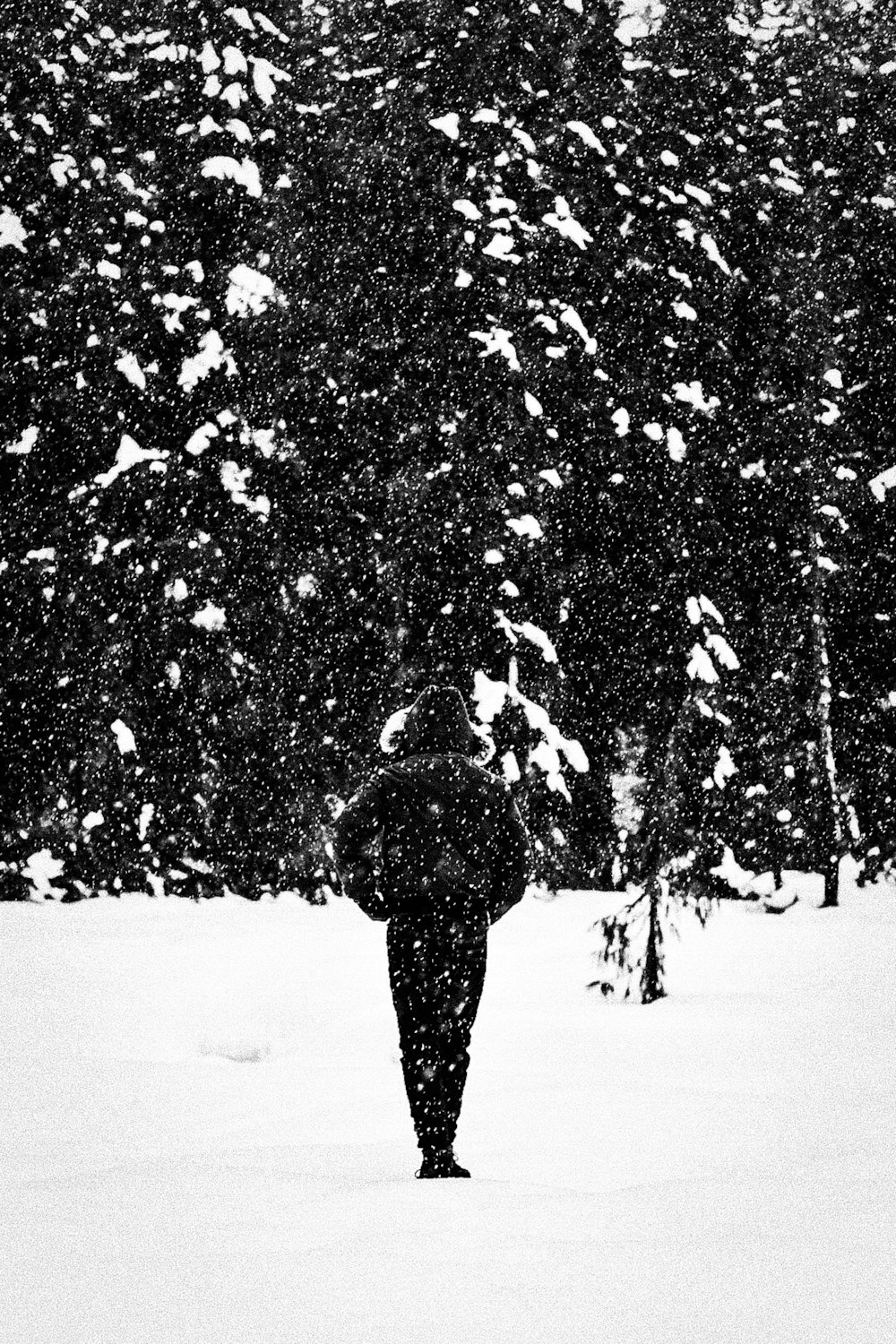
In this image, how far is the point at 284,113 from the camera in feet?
52.3

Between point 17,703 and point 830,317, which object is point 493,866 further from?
point 830,317

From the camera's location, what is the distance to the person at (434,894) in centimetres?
554

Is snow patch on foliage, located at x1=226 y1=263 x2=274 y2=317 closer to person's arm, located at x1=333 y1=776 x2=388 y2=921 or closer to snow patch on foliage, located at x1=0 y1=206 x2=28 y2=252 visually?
snow patch on foliage, located at x1=0 y1=206 x2=28 y2=252

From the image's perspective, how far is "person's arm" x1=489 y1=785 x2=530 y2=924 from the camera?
19.0 feet

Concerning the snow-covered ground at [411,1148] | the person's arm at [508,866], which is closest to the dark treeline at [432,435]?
the snow-covered ground at [411,1148]

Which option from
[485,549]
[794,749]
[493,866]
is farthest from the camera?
[794,749]

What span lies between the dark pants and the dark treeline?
20.6 feet

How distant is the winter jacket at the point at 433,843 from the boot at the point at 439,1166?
951mm

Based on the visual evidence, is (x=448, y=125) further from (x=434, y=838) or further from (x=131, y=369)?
(x=434, y=838)

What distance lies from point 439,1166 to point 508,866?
1248 millimetres

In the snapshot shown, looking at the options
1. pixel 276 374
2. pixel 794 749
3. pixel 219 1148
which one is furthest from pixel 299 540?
pixel 219 1148

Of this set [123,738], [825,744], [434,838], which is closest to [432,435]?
[123,738]

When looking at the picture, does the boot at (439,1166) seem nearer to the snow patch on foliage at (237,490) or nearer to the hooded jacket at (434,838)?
the hooded jacket at (434,838)

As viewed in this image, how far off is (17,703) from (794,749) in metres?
9.92
